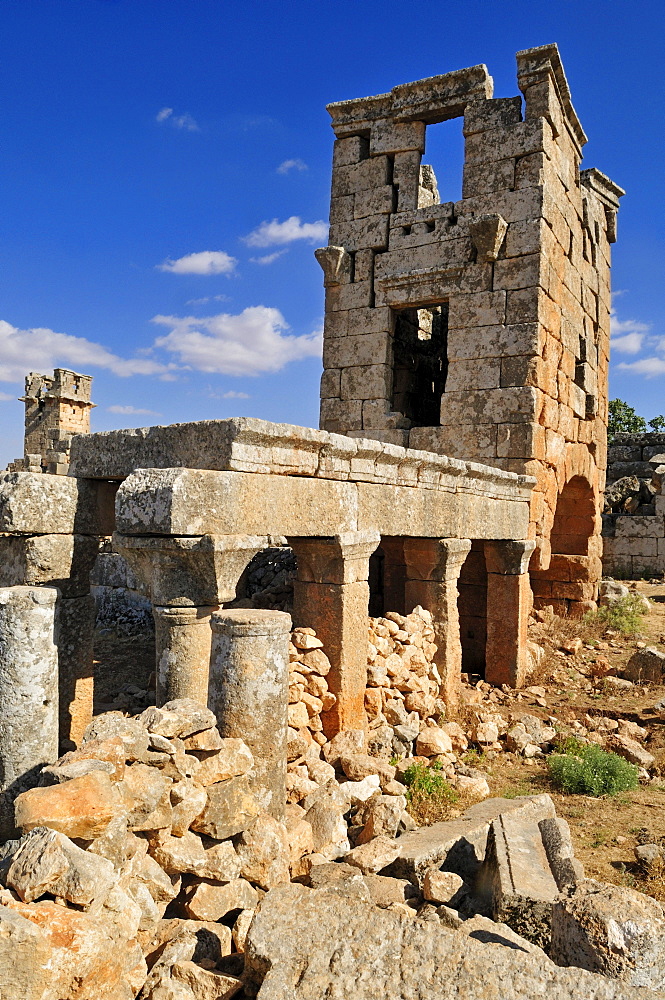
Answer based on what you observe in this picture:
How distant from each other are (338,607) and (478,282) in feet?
18.4

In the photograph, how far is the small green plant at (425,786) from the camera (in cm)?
491

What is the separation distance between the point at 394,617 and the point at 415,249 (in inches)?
214

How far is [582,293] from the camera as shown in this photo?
421 inches

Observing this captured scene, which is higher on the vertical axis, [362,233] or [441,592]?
[362,233]

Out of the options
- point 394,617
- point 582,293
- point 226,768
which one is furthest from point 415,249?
point 226,768

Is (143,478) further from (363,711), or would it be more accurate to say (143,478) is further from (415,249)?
(415,249)

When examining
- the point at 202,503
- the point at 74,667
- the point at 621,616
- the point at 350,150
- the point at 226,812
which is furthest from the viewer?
the point at 621,616

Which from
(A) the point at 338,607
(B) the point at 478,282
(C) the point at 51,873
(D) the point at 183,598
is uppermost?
(B) the point at 478,282

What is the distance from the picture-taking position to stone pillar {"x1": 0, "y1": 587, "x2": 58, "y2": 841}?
371 cm

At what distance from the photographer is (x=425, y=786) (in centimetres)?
503

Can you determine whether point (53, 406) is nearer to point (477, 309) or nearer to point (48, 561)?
point (477, 309)

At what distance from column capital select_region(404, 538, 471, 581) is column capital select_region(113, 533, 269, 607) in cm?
303

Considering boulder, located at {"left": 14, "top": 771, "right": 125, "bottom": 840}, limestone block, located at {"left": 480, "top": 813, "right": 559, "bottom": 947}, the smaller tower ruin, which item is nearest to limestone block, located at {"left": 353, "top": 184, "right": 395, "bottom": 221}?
limestone block, located at {"left": 480, "top": 813, "right": 559, "bottom": 947}

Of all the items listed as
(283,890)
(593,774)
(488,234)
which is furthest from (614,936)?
→ (488,234)
